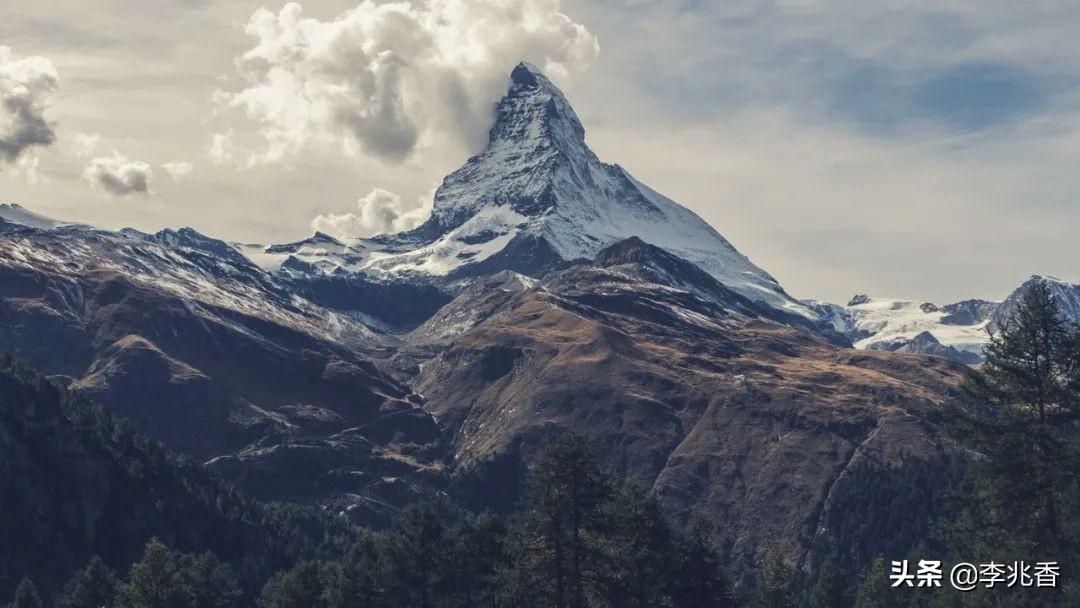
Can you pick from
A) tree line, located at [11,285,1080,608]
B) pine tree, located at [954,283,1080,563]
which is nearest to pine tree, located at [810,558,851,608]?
tree line, located at [11,285,1080,608]

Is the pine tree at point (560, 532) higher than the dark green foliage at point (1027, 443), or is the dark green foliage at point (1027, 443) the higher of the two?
the dark green foliage at point (1027, 443)

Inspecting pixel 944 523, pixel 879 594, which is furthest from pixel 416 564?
pixel 879 594

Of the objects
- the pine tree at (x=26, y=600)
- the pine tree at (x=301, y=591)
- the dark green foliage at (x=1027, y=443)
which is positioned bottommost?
the pine tree at (x=26, y=600)

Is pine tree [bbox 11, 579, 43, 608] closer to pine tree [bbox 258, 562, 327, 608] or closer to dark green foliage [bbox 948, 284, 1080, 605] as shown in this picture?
pine tree [bbox 258, 562, 327, 608]

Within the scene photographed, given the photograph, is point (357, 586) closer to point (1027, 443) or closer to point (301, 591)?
point (301, 591)

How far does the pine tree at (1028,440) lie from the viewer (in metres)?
67.6

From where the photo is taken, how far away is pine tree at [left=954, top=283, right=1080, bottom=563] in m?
67.6

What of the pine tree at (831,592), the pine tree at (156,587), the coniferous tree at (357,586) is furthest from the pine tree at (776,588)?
the pine tree at (156,587)

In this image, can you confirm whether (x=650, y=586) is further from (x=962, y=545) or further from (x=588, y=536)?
(x=962, y=545)

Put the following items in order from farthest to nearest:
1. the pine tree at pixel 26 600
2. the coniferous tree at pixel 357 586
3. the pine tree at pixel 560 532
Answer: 1. the pine tree at pixel 26 600
2. the coniferous tree at pixel 357 586
3. the pine tree at pixel 560 532

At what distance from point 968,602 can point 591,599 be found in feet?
71.4

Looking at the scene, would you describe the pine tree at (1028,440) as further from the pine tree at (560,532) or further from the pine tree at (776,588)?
the pine tree at (776,588)

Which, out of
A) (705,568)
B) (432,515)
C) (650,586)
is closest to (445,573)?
(432,515)

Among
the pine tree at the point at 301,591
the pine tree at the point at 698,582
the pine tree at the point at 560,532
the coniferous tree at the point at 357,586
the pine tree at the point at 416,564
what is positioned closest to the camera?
the pine tree at the point at 560,532
